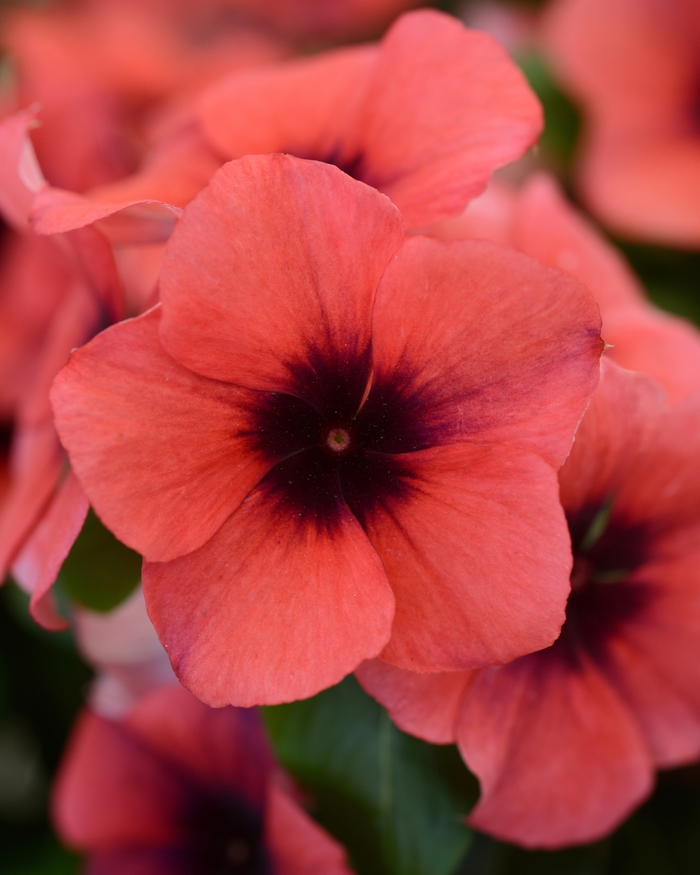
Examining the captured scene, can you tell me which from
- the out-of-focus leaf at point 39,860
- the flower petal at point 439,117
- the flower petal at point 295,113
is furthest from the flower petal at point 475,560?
the out-of-focus leaf at point 39,860

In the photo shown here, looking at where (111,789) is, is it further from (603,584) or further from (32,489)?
(603,584)

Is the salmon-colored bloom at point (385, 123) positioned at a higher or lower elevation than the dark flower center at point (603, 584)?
higher

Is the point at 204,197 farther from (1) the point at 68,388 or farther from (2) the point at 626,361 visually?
(2) the point at 626,361

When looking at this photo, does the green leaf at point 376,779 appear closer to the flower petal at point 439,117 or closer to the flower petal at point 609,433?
the flower petal at point 609,433

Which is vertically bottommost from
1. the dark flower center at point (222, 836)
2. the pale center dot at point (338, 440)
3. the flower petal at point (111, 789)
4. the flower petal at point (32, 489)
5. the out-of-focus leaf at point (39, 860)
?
the out-of-focus leaf at point (39, 860)

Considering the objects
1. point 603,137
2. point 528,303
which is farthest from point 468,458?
point 603,137

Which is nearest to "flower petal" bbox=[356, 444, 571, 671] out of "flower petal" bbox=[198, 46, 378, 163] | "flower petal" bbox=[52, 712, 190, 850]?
"flower petal" bbox=[198, 46, 378, 163]
